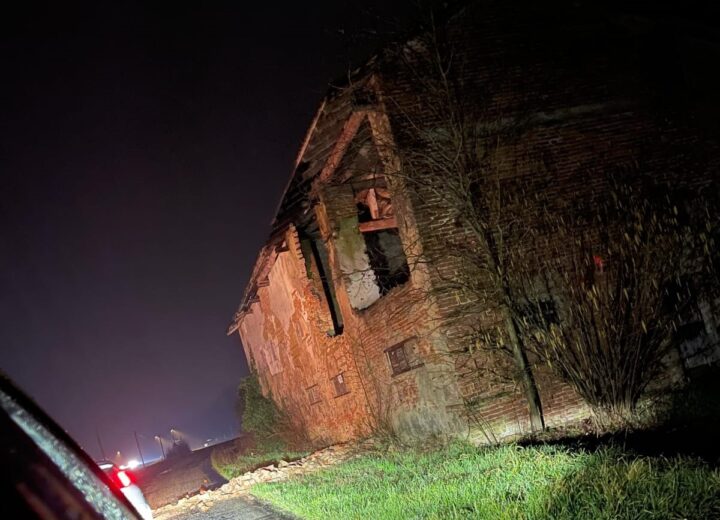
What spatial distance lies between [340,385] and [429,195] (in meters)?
6.14

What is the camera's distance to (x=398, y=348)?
31.5ft

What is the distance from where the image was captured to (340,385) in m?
12.8

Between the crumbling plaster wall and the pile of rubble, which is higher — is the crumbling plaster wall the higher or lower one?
the higher one

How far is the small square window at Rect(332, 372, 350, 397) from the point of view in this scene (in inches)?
492

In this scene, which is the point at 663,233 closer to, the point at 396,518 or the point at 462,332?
the point at 462,332

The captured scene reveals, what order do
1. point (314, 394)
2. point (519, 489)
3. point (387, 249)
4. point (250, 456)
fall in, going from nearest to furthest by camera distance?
point (519, 489) → point (387, 249) → point (314, 394) → point (250, 456)

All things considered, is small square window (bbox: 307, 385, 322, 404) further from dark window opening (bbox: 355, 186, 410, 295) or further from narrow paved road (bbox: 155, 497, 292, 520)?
narrow paved road (bbox: 155, 497, 292, 520)

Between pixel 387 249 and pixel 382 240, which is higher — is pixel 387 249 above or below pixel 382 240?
below

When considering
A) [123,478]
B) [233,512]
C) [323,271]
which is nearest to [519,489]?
[123,478]

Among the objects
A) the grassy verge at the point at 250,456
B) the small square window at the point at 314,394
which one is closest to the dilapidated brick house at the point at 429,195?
the small square window at the point at 314,394

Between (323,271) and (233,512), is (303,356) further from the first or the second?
(233,512)

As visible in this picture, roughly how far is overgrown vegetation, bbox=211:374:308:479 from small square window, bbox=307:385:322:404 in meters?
1.41

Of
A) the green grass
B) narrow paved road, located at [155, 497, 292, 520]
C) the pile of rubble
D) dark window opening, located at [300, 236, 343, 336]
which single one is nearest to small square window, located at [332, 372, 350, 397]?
dark window opening, located at [300, 236, 343, 336]

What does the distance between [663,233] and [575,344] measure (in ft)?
7.74
